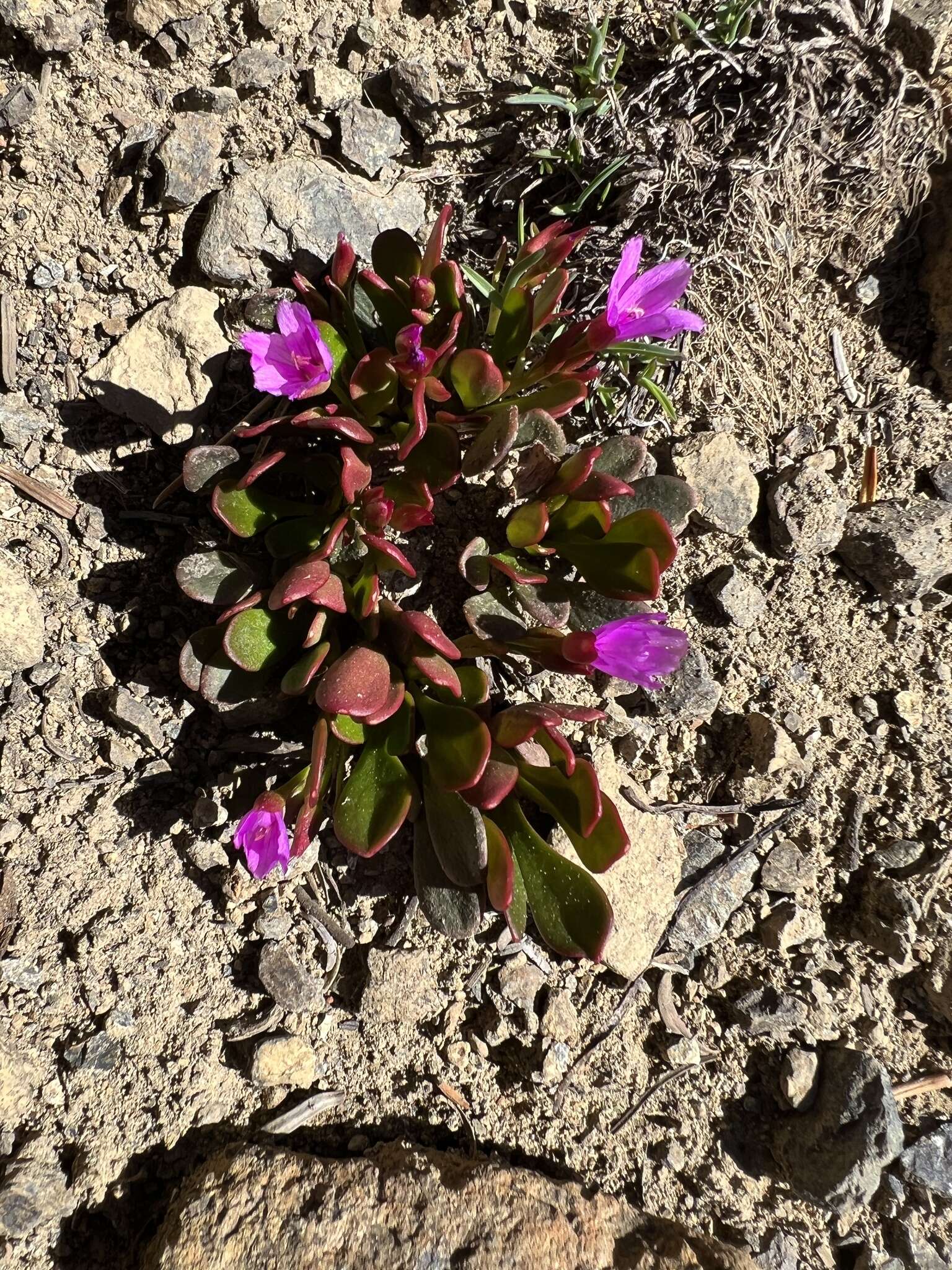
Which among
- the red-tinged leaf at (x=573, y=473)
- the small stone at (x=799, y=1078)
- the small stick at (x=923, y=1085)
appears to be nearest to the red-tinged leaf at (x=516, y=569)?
the red-tinged leaf at (x=573, y=473)

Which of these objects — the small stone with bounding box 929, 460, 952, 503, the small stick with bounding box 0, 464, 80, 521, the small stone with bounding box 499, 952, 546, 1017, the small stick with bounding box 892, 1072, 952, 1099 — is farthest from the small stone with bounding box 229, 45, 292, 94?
the small stick with bounding box 892, 1072, 952, 1099

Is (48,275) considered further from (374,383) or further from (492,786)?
(492,786)

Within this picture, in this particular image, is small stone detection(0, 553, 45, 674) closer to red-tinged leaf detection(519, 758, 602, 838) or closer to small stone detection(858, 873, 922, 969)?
red-tinged leaf detection(519, 758, 602, 838)

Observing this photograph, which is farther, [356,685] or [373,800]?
[373,800]

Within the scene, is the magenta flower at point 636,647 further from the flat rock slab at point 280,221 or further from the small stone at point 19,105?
the small stone at point 19,105

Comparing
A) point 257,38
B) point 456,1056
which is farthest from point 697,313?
point 456,1056

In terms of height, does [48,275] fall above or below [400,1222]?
above

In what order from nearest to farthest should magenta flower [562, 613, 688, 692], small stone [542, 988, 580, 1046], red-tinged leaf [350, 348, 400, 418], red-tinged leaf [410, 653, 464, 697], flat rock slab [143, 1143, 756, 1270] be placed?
flat rock slab [143, 1143, 756, 1270], magenta flower [562, 613, 688, 692], red-tinged leaf [410, 653, 464, 697], red-tinged leaf [350, 348, 400, 418], small stone [542, 988, 580, 1046]

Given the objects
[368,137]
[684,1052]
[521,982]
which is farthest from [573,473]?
[684,1052]

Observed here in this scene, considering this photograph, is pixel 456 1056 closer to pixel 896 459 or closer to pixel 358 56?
pixel 896 459
